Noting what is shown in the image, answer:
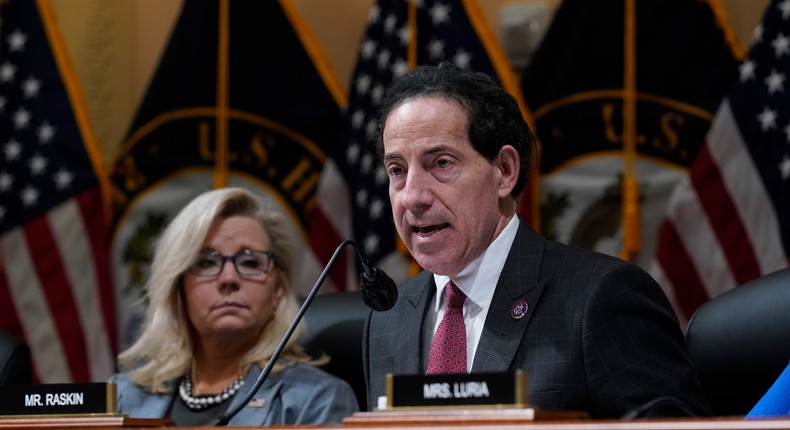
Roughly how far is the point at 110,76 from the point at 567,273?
334cm

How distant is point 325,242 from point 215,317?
56.0 inches

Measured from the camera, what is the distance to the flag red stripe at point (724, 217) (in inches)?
179

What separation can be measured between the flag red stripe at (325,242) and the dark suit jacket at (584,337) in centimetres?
239

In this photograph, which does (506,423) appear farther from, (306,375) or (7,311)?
(7,311)

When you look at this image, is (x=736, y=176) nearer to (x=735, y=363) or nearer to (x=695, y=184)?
(x=695, y=184)

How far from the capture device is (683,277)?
4637 mm

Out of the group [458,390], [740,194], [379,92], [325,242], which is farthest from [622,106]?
[458,390]

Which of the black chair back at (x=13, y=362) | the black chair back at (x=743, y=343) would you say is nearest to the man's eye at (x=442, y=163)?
the black chair back at (x=743, y=343)

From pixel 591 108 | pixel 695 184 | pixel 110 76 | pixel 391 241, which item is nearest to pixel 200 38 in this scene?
pixel 110 76

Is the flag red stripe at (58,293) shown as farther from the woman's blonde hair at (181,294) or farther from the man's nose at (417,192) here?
the man's nose at (417,192)

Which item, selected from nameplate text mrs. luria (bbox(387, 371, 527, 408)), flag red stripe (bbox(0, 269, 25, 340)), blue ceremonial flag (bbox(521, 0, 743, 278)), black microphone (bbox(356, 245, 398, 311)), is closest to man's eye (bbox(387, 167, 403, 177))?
black microphone (bbox(356, 245, 398, 311))

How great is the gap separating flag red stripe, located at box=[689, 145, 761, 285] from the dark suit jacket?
6.60 ft

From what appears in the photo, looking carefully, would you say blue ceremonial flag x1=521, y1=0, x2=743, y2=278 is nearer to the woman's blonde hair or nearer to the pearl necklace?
the woman's blonde hair

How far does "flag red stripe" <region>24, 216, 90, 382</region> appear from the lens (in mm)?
5188
